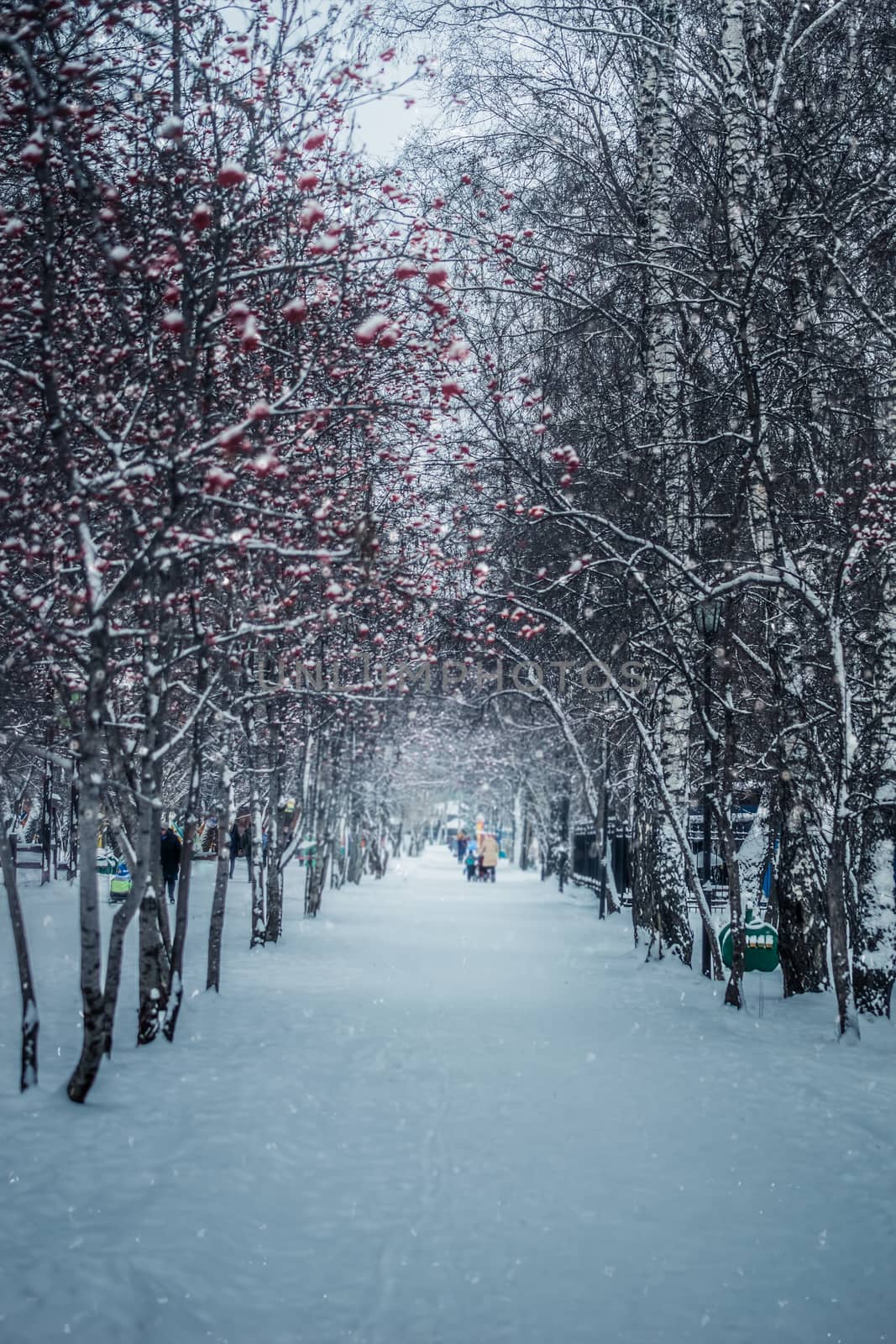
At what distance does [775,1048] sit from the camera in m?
8.91

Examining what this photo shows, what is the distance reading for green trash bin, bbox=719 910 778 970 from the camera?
42.6ft

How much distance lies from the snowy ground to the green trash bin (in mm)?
1992

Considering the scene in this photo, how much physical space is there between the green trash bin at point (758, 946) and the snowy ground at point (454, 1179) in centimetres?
199

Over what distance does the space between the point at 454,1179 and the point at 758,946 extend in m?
8.62

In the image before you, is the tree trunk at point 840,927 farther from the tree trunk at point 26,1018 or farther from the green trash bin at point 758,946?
the tree trunk at point 26,1018

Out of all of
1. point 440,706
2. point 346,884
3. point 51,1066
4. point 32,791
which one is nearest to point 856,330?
point 51,1066

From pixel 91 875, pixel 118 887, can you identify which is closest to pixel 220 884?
pixel 91 875

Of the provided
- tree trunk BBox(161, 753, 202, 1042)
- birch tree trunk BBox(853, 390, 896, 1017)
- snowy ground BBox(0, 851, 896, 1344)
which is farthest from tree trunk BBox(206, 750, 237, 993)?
birch tree trunk BBox(853, 390, 896, 1017)

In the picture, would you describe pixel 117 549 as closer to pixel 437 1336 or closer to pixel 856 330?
pixel 437 1336

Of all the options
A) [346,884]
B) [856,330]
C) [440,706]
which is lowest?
[346,884]

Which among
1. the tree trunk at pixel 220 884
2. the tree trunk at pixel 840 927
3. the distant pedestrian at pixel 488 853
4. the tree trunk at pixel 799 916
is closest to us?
the tree trunk at pixel 840 927

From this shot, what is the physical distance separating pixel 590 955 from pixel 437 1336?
1283cm

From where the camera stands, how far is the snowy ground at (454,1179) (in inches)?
158

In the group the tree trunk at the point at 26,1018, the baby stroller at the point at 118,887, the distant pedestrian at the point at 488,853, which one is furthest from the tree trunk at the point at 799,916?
the distant pedestrian at the point at 488,853
